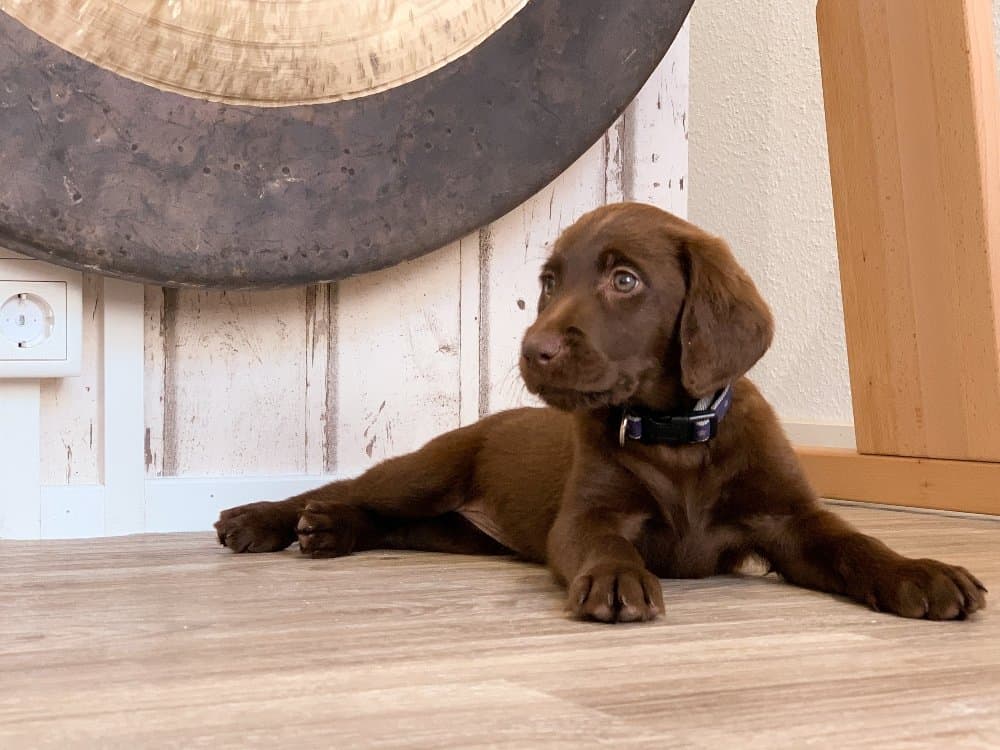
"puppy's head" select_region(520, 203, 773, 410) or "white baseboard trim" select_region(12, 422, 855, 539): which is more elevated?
"puppy's head" select_region(520, 203, 773, 410)

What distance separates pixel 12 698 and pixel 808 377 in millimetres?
2839

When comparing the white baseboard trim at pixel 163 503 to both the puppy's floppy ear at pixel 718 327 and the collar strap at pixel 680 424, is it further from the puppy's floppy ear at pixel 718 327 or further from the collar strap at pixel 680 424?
the puppy's floppy ear at pixel 718 327

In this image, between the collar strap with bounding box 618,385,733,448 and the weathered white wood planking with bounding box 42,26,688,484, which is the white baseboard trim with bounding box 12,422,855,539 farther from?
the collar strap with bounding box 618,385,733,448

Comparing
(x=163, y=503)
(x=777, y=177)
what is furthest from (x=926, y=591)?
(x=777, y=177)

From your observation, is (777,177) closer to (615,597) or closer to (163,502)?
(163,502)

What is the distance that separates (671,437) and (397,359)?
0.86m

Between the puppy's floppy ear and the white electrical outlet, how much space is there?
1075 mm

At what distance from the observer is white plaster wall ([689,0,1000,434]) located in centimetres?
338

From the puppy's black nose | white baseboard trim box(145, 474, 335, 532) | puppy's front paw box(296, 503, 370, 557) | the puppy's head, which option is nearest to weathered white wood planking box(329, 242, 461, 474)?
white baseboard trim box(145, 474, 335, 532)

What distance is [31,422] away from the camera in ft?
6.49

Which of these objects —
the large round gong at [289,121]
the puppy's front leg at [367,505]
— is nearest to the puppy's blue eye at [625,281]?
the puppy's front leg at [367,505]

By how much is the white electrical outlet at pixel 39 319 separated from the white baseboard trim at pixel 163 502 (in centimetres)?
22

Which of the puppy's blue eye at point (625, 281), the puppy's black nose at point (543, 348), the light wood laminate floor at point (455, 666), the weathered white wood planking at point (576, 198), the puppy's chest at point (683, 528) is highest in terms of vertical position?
the weathered white wood planking at point (576, 198)

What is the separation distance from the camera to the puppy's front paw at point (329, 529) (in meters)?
1.77
